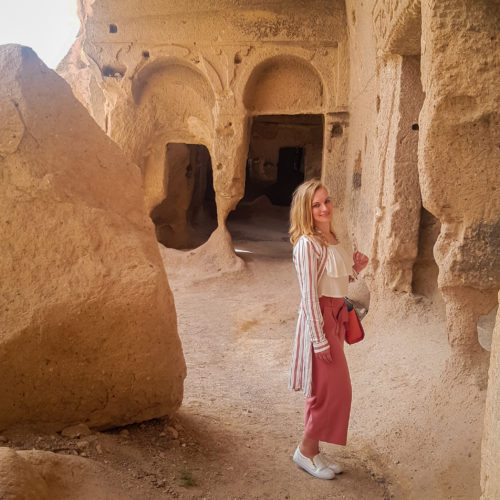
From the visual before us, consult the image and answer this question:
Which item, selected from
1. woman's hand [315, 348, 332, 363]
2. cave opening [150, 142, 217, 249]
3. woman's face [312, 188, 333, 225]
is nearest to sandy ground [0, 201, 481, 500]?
woman's hand [315, 348, 332, 363]

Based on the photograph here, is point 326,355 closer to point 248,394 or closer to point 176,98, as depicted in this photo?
point 248,394

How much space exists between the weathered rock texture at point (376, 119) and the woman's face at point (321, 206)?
2.28ft

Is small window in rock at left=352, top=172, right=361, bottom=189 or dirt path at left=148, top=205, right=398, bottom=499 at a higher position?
small window in rock at left=352, top=172, right=361, bottom=189

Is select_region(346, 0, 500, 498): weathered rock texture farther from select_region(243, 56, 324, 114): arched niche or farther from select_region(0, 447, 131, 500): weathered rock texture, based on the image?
select_region(243, 56, 324, 114): arched niche

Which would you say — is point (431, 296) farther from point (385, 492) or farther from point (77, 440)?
point (77, 440)

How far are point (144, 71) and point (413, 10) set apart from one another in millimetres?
6224

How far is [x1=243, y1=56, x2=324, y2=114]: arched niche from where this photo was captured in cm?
818

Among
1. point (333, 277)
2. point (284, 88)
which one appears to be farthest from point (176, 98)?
point (333, 277)

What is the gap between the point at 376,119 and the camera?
5.12 m

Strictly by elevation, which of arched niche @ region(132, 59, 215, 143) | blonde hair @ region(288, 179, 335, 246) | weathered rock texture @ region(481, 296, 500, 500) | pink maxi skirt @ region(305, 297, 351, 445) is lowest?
pink maxi skirt @ region(305, 297, 351, 445)

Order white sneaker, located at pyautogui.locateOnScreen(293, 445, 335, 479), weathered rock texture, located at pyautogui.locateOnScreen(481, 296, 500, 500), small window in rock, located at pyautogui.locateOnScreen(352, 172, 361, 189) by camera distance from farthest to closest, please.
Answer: small window in rock, located at pyautogui.locateOnScreen(352, 172, 361, 189)
white sneaker, located at pyautogui.locateOnScreen(293, 445, 335, 479)
weathered rock texture, located at pyautogui.locateOnScreen(481, 296, 500, 500)

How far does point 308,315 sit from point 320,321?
0.22ft

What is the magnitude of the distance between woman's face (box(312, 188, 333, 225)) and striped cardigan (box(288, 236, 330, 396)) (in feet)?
0.43

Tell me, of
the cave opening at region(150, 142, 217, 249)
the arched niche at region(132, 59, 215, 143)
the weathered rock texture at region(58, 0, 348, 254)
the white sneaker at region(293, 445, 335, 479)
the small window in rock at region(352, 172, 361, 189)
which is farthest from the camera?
the cave opening at region(150, 142, 217, 249)
